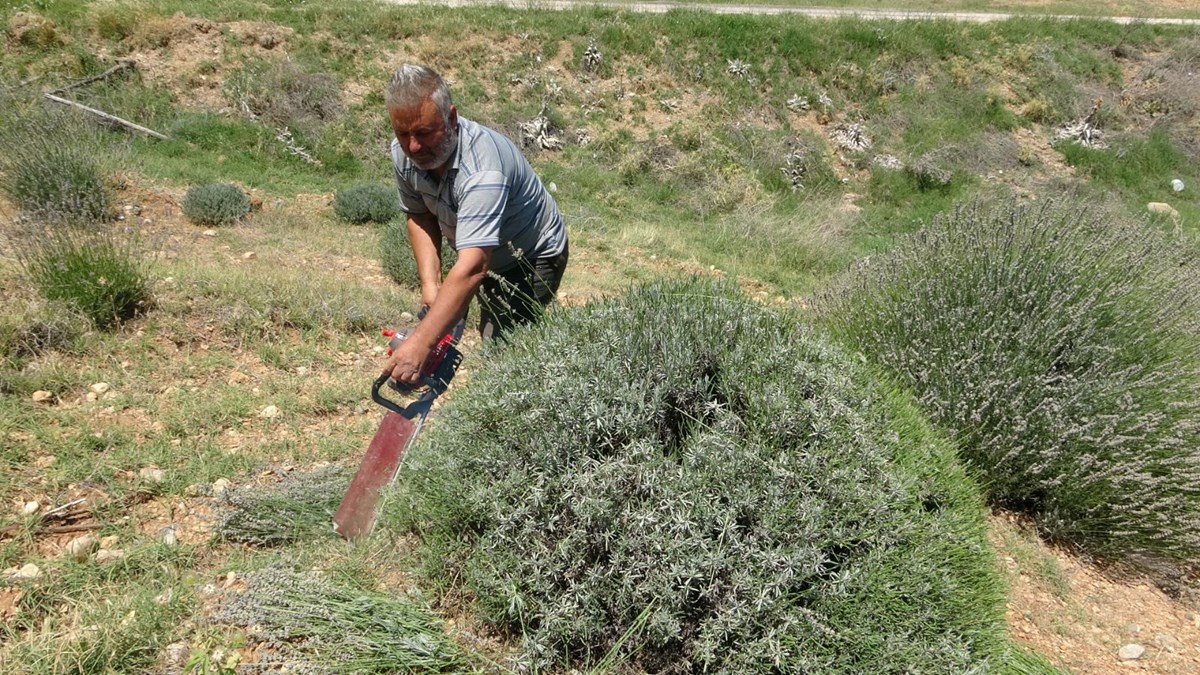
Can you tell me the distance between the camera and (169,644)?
200cm

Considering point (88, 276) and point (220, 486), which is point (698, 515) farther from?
point (88, 276)

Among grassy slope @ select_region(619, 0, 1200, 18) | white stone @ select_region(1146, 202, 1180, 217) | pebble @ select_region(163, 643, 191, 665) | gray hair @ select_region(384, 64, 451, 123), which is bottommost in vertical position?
white stone @ select_region(1146, 202, 1180, 217)

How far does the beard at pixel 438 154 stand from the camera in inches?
100

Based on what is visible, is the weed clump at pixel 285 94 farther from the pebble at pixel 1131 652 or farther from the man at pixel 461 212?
the pebble at pixel 1131 652

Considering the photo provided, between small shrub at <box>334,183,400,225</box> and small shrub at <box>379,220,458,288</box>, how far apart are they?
6.57 feet

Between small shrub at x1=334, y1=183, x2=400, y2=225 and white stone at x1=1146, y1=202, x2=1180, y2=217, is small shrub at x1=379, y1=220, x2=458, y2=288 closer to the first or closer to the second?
small shrub at x1=334, y1=183, x2=400, y2=225

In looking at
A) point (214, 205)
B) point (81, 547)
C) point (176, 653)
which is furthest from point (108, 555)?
point (214, 205)

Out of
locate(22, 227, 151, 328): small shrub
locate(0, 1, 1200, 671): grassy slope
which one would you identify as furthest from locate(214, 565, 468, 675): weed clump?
locate(22, 227, 151, 328): small shrub

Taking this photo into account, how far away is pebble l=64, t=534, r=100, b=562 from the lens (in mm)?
2373

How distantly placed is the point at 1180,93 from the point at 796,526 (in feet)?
69.8

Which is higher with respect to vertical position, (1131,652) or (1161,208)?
(1131,652)

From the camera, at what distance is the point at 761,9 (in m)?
18.2

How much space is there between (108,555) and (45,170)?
5.25 m

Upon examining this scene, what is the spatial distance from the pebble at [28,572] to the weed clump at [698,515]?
113 cm
